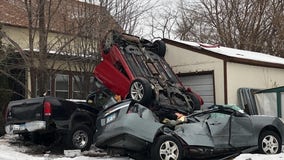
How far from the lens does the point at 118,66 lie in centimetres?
1409

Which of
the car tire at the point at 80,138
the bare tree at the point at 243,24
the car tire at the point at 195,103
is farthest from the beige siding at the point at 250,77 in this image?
the bare tree at the point at 243,24

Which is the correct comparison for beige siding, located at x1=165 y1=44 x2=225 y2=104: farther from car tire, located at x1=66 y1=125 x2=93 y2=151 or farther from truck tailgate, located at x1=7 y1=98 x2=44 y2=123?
truck tailgate, located at x1=7 y1=98 x2=44 y2=123

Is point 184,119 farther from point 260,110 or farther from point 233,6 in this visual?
point 233,6

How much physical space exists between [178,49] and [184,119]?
7141 millimetres

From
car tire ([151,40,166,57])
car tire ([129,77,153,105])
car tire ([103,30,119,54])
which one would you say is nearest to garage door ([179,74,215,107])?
car tire ([151,40,166,57])

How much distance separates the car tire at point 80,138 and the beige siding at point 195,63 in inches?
207

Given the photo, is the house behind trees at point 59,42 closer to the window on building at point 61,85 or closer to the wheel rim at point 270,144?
the window on building at point 61,85

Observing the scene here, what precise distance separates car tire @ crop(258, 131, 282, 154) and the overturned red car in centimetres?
215

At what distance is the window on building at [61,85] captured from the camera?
2016 centimetres

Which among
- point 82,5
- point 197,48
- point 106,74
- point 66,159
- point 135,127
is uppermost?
point 82,5

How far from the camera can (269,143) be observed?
37.0 feet

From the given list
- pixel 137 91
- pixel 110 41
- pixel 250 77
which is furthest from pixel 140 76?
pixel 250 77

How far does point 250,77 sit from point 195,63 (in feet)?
6.58

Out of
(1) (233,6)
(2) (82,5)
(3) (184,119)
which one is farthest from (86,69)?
(1) (233,6)
